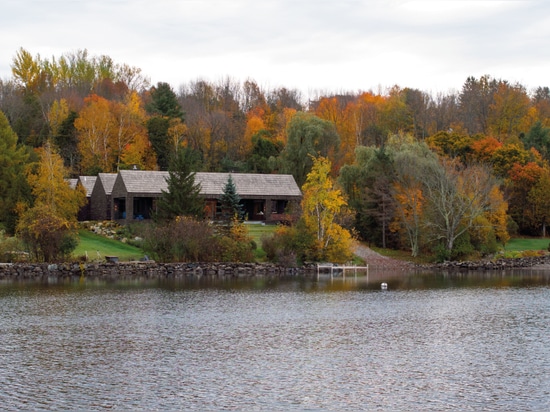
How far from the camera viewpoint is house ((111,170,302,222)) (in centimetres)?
7381

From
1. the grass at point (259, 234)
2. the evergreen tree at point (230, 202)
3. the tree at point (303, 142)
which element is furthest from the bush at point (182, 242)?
the tree at point (303, 142)

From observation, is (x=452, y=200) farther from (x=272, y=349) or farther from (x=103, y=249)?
(x=272, y=349)

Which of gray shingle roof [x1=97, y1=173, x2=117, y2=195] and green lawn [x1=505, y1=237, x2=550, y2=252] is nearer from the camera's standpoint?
green lawn [x1=505, y1=237, x2=550, y2=252]

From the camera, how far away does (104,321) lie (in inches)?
1355

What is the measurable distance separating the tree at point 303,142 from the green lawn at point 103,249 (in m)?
26.1

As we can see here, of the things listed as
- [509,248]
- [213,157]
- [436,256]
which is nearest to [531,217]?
[509,248]

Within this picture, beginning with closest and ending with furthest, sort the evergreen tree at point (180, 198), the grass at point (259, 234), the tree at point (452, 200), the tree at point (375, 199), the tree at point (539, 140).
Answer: the grass at point (259, 234) → the evergreen tree at point (180, 198) → the tree at point (452, 200) → the tree at point (375, 199) → the tree at point (539, 140)

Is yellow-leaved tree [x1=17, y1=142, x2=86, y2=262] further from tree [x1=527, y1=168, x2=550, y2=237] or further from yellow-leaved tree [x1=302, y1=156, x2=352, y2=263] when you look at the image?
tree [x1=527, y1=168, x2=550, y2=237]

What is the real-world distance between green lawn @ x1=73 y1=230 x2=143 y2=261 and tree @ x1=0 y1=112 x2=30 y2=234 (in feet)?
20.5

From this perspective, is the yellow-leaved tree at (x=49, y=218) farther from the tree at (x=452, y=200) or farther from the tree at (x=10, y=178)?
the tree at (x=452, y=200)

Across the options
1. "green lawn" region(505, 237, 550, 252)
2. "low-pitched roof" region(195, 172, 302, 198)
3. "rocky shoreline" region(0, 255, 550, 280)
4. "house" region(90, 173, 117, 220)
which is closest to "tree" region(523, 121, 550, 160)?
"green lawn" region(505, 237, 550, 252)

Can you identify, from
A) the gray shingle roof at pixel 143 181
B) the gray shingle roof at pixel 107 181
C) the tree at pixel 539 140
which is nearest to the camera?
the gray shingle roof at pixel 143 181

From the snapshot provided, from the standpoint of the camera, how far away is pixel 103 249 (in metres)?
63.6

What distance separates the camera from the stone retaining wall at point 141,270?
5578cm
